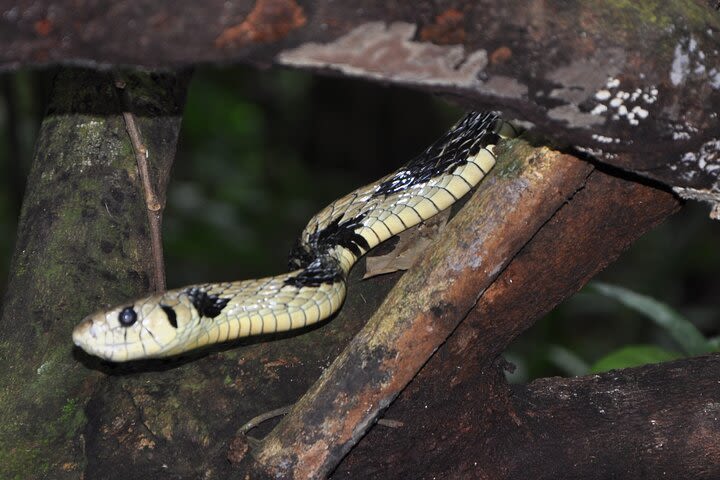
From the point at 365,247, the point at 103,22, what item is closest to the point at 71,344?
the point at 365,247

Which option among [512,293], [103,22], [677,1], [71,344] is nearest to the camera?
[103,22]

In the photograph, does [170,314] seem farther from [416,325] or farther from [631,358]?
[631,358]

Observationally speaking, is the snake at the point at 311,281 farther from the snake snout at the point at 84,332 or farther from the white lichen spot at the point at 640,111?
the white lichen spot at the point at 640,111

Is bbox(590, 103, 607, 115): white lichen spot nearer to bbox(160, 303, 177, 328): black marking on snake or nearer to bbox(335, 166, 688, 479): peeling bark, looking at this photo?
bbox(335, 166, 688, 479): peeling bark

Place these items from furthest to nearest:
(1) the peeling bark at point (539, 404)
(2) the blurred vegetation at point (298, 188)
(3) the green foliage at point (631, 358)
Result: (2) the blurred vegetation at point (298, 188) < (3) the green foliage at point (631, 358) < (1) the peeling bark at point (539, 404)

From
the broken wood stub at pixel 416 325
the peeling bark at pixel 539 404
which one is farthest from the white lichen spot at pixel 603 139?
the peeling bark at pixel 539 404

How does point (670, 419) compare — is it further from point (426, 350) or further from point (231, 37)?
point (231, 37)
